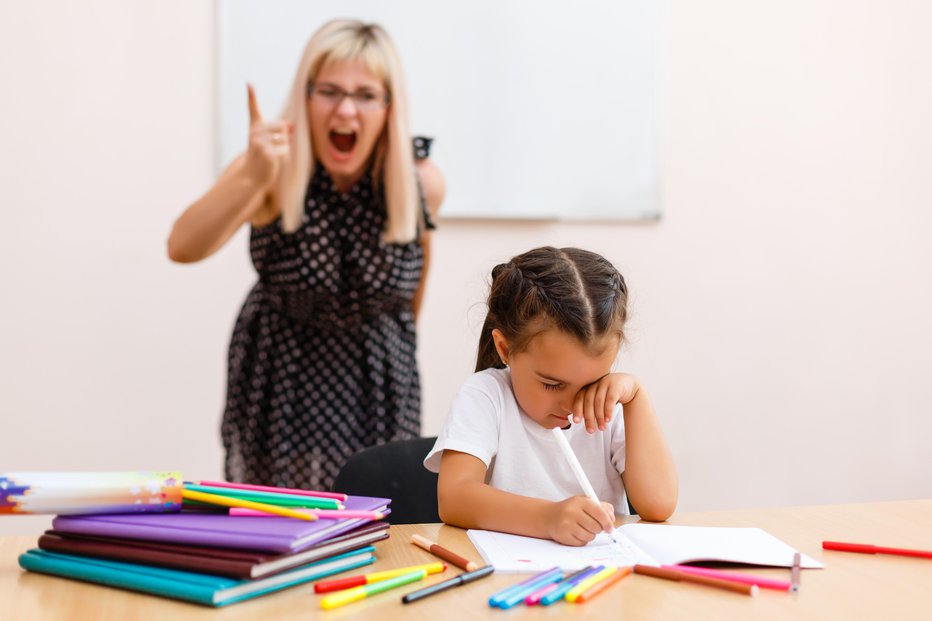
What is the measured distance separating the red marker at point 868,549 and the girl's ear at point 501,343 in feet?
1.56

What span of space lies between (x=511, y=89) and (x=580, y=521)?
191 centimetres

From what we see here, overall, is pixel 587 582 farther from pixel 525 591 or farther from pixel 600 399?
pixel 600 399

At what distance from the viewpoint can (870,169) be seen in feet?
10.1

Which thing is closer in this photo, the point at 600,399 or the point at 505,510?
the point at 505,510

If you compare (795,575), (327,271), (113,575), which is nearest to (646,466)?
(795,575)

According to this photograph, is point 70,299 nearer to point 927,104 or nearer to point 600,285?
point 600,285

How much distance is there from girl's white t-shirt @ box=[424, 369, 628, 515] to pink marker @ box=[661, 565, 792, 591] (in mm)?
343

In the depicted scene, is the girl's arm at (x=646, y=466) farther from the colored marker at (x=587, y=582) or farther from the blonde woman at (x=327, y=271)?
the blonde woman at (x=327, y=271)

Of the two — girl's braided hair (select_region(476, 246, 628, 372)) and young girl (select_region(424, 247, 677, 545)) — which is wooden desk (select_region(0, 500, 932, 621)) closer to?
young girl (select_region(424, 247, 677, 545))

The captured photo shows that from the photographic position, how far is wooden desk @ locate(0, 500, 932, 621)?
2.69 ft

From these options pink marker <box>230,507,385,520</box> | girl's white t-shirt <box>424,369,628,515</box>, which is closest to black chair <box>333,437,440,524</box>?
girl's white t-shirt <box>424,369,628,515</box>

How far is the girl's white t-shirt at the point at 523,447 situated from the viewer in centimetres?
126

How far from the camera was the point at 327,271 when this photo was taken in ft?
6.12

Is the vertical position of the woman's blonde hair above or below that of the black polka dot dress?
above
